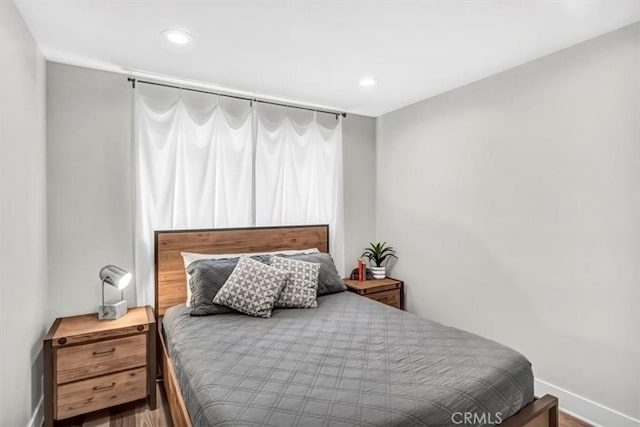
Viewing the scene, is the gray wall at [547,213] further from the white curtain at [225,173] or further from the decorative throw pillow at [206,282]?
the decorative throw pillow at [206,282]

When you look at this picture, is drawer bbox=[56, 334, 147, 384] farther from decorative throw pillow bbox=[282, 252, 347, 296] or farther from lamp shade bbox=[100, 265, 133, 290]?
decorative throw pillow bbox=[282, 252, 347, 296]

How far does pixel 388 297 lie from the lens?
3.58m

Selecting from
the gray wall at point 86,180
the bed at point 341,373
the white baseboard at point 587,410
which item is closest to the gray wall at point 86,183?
the gray wall at point 86,180

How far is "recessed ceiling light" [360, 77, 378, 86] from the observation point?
2.86 m

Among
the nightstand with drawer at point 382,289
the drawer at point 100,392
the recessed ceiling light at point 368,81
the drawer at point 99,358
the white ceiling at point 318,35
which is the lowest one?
the drawer at point 100,392

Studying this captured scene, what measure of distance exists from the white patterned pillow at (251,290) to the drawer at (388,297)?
1295 millimetres

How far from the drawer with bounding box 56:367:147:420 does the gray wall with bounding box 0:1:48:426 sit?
0.18 m

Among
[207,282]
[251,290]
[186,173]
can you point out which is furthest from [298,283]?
[186,173]

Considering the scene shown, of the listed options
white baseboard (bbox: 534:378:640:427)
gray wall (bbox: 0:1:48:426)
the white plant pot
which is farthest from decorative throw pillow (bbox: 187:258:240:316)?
white baseboard (bbox: 534:378:640:427)

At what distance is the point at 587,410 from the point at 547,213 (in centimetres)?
134

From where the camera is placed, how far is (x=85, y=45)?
7.45 ft

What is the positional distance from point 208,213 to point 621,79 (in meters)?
3.19

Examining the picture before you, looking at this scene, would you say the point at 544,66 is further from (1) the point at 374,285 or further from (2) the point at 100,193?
(2) the point at 100,193

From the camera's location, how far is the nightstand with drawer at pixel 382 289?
3.43 m
